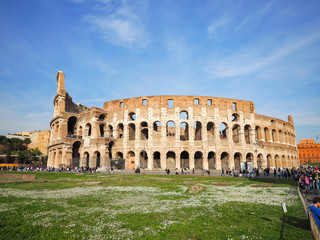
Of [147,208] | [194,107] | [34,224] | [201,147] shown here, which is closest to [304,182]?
[147,208]

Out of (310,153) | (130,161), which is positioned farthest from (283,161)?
(310,153)

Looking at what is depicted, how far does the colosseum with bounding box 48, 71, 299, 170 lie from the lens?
124 ft

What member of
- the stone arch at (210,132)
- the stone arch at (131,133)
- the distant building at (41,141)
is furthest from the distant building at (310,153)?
the distant building at (41,141)

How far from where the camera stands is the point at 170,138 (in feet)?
126

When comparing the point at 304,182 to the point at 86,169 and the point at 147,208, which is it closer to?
the point at 147,208

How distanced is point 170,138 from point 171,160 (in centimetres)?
492

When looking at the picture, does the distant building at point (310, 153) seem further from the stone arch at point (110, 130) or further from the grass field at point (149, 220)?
the grass field at point (149, 220)

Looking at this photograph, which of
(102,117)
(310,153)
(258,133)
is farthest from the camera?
(310,153)

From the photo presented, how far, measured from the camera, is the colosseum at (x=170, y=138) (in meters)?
37.8

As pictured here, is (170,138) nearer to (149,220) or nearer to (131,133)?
(131,133)

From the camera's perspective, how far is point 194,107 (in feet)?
128

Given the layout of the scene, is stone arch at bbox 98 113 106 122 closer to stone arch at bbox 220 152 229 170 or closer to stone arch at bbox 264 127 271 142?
stone arch at bbox 220 152 229 170

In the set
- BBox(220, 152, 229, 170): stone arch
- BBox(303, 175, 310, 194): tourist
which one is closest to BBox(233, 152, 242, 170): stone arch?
BBox(220, 152, 229, 170): stone arch

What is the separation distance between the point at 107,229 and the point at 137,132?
33.3 metres
